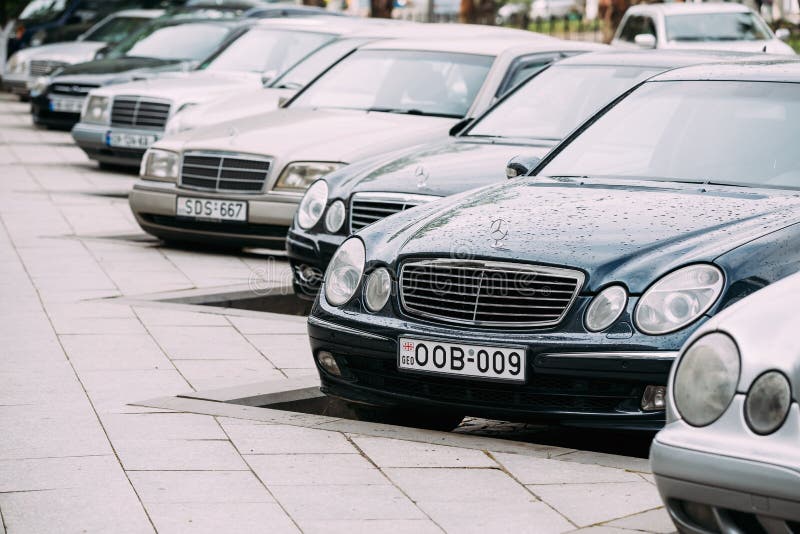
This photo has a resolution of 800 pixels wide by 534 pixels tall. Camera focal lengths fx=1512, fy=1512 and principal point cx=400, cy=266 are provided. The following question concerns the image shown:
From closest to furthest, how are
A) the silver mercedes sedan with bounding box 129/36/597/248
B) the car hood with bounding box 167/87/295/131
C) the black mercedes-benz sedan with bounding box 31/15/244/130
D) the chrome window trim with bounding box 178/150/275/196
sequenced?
the silver mercedes sedan with bounding box 129/36/597/248, the chrome window trim with bounding box 178/150/275/196, the car hood with bounding box 167/87/295/131, the black mercedes-benz sedan with bounding box 31/15/244/130

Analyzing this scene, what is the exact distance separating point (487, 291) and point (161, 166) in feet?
19.3

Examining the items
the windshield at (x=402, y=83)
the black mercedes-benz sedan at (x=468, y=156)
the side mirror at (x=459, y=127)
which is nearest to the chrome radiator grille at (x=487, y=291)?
the black mercedes-benz sedan at (x=468, y=156)

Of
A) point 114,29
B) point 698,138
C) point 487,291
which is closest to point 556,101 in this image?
point 698,138

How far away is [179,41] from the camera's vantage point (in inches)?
719

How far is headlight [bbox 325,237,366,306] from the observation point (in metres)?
6.01

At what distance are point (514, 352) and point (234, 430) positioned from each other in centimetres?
116

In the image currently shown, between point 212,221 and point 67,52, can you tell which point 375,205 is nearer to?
point 212,221

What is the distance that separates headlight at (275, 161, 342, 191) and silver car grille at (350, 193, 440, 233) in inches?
63.5

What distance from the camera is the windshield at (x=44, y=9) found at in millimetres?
28734

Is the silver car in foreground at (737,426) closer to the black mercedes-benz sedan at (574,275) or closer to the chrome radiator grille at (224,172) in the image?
the black mercedes-benz sedan at (574,275)

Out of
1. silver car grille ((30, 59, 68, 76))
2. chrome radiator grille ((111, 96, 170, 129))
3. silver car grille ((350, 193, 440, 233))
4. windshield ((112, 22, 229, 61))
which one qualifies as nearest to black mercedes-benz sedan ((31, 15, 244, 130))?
windshield ((112, 22, 229, 61))

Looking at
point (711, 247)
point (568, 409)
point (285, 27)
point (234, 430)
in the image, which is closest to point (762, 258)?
point (711, 247)

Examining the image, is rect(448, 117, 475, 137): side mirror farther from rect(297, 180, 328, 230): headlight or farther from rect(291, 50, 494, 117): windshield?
rect(291, 50, 494, 117): windshield

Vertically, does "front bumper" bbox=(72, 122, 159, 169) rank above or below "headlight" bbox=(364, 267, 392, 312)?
below
